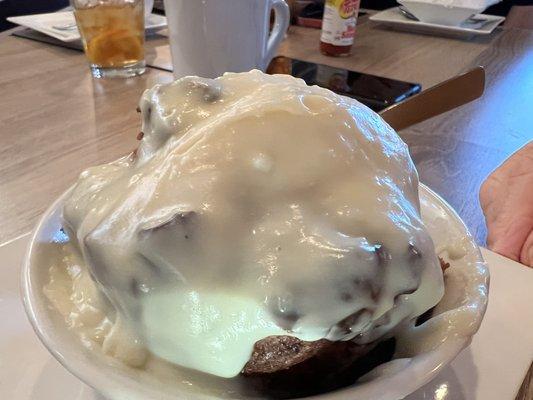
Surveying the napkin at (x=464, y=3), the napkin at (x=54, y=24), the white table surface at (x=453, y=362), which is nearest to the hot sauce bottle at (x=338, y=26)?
the napkin at (x=464, y=3)

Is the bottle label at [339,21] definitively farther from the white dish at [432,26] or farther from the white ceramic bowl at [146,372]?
the white ceramic bowl at [146,372]

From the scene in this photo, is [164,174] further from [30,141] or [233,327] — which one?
[30,141]

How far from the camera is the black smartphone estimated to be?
3.04 feet

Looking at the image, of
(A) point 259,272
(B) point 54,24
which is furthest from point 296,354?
(B) point 54,24

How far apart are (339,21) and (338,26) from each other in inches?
0.7

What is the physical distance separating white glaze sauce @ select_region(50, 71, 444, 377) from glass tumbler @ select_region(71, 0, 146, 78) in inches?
29.3

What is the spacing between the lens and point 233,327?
1.06ft

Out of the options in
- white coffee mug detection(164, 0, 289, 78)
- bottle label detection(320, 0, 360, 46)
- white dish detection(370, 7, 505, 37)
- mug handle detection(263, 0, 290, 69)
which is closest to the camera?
white coffee mug detection(164, 0, 289, 78)

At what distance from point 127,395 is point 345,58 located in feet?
3.42

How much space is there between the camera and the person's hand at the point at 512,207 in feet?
1.89

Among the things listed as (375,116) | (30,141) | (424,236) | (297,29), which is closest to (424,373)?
(424,236)

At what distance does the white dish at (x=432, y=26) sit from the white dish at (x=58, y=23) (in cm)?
59

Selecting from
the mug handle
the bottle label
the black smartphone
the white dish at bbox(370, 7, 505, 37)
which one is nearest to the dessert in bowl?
the black smartphone

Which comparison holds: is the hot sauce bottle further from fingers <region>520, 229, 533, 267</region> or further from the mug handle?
fingers <region>520, 229, 533, 267</region>
